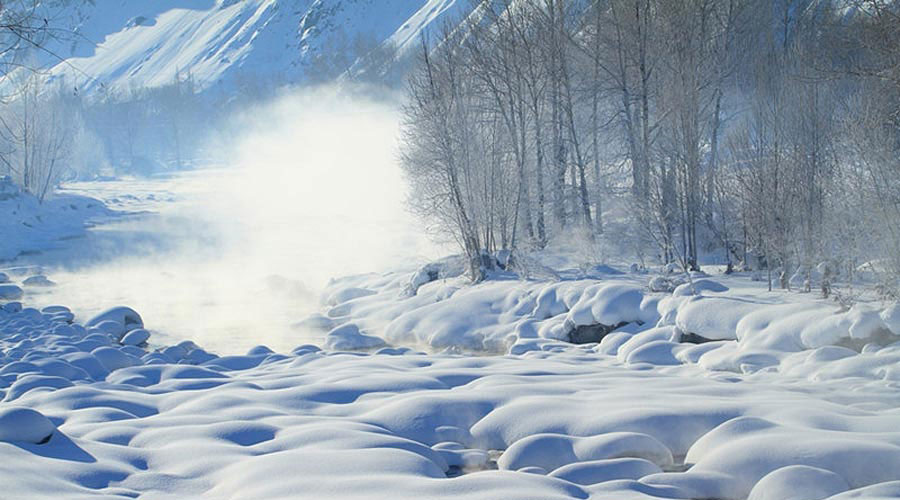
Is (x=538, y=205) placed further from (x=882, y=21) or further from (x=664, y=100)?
(x=882, y=21)

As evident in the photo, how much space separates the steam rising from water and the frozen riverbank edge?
16.5ft

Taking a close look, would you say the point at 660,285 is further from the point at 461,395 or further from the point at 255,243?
the point at 255,243

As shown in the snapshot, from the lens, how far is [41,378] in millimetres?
7570

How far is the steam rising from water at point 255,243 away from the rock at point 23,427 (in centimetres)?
793

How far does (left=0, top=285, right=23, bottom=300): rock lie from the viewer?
61.3ft

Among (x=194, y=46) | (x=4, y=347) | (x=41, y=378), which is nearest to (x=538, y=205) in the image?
(x=4, y=347)

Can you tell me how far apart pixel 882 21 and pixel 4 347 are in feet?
39.6

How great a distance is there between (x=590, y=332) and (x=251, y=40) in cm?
12703

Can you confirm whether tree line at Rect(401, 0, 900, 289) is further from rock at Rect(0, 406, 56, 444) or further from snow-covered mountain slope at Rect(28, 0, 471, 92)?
snow-covered mountain slope at Rect(28, 0, 471, 92)

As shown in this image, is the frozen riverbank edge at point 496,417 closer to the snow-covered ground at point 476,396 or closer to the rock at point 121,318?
the snow-covered ground at point 476,396

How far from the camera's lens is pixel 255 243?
30719 millimetres

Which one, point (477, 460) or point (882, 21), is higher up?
point (882, 21)

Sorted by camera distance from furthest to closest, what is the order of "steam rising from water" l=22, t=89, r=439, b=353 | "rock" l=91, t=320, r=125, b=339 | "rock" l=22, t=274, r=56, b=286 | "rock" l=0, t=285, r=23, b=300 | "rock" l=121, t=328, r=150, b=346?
"rock" l=22, t=274, r=56, b=286, "rock" l=0, t=285, r=23, b=300, "steam rising from water" l=22, t=89, r=439, b=353, "rock" l=91, t=320, r=125, b=339, "rock" l=121, t=328, r=150, b=346

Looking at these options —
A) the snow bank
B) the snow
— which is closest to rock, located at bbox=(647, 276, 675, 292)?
the snow
